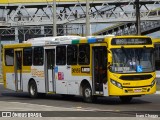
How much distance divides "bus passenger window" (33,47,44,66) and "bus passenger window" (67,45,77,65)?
96.7 inches

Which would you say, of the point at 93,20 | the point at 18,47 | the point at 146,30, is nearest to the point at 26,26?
the point at 93,20

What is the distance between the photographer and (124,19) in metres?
92.9

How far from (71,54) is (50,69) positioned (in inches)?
84.0

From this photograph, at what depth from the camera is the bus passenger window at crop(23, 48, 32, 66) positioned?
27.3 metres

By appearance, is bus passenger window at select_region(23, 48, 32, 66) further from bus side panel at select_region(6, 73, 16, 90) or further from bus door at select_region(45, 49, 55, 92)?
bus door at select_region(45, 49, 55, 92)

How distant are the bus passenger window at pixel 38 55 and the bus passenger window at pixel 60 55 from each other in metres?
1.45

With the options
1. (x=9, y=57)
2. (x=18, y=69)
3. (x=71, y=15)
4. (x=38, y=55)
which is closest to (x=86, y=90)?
(x=38, y=55)

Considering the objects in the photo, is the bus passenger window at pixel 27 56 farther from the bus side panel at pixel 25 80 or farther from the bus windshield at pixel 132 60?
the bus windshield at pixel 132 60

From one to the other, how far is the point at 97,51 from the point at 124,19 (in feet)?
234

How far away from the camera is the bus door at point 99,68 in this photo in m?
21.6

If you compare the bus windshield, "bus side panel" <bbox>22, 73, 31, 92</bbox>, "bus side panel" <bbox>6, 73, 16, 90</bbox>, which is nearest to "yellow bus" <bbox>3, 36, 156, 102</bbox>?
the bus windshield

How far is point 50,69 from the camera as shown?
25.6m

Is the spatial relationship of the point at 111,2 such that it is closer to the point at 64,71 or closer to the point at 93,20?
the point at 93,20

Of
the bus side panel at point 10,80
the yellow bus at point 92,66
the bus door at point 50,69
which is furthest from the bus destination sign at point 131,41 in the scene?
the bus side panel at point 10,80
